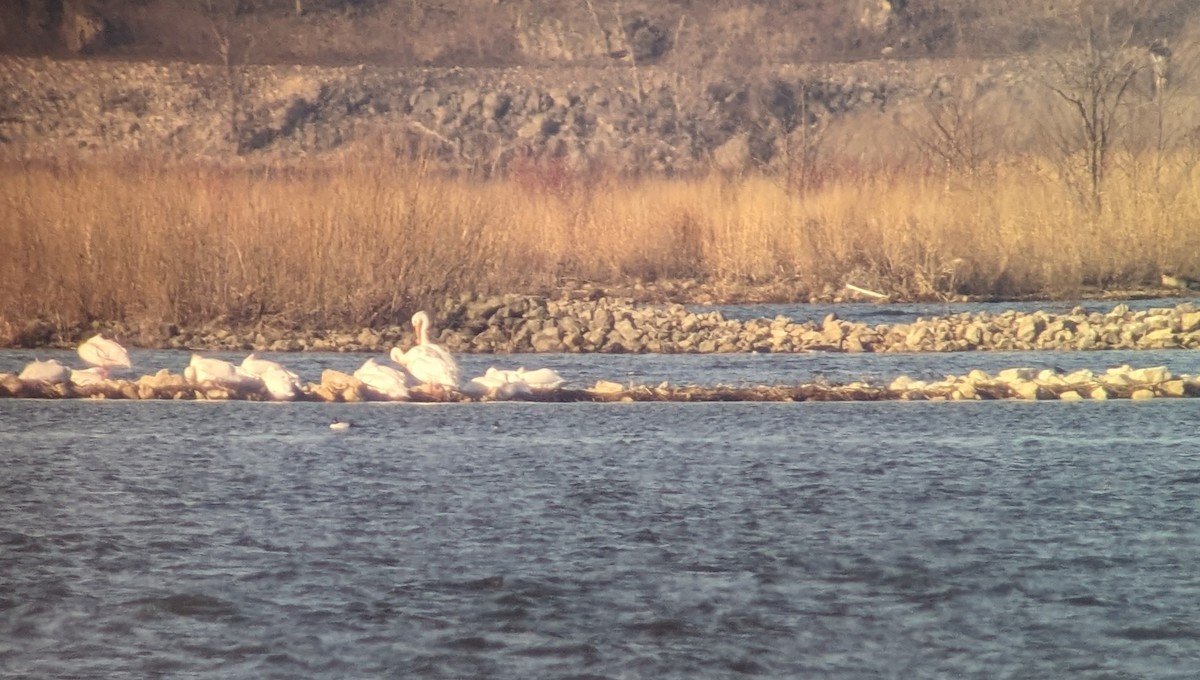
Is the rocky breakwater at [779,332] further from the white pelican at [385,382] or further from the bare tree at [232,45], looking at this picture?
the bare tree at [232,45]

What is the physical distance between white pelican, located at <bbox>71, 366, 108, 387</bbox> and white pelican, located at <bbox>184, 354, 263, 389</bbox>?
629 mm

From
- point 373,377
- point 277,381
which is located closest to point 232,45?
point 277,381

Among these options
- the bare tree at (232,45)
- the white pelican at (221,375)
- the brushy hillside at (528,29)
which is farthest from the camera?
the brushy hillside at (528,29)

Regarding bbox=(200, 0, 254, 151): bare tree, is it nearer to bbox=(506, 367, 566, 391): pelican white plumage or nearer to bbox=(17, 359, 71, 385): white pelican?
bbox=(17, 359, 71, 385): white pelican

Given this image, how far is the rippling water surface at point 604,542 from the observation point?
16.3ft

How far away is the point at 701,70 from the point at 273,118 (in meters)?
12.1

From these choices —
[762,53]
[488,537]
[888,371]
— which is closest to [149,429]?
[488,537]

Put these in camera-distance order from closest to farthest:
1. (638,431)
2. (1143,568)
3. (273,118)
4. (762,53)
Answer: (1143,568) → (638,431) → (273,118) → (762,53)

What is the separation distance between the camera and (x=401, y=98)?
4562 centimetres

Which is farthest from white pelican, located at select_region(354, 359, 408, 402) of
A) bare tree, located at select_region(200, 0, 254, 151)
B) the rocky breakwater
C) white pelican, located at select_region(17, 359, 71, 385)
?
bare tree, located at select_region(200, 0, 254, 151)

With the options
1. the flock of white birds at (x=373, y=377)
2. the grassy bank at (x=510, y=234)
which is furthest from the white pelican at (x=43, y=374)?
the grassy bank at (x=510, y=234)

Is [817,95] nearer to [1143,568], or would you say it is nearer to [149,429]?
[149,429]

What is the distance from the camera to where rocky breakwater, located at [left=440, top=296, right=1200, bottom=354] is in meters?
13.4

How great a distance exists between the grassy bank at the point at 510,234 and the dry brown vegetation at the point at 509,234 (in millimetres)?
20
